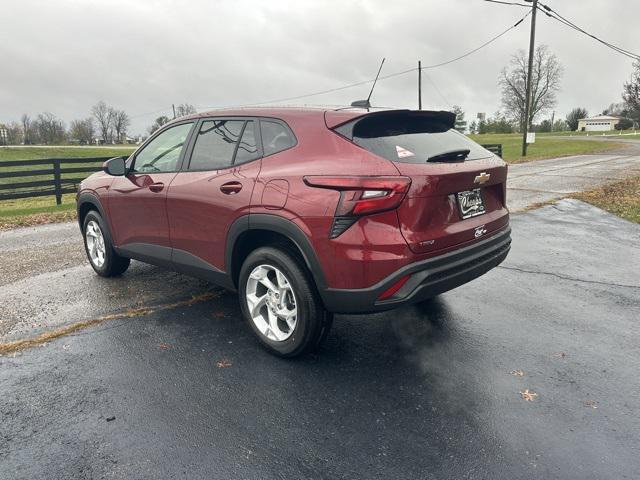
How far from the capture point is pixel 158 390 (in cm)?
300

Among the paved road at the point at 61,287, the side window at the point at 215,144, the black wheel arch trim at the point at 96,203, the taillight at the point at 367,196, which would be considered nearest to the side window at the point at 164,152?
the side window at the point at 215,144

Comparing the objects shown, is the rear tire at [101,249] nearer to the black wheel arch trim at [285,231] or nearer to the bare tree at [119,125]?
the black wheel arch trim at [285,231]

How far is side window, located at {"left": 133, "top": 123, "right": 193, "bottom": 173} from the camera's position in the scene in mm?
4195

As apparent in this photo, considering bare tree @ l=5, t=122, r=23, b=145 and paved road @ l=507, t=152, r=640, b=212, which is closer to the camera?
paved road @ l=507, t=152, r=640, b=212

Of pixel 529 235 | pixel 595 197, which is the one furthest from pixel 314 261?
pixel 595 197

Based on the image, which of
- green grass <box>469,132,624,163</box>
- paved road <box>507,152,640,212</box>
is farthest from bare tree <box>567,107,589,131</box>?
paved road <box>507,152,640,212</box>

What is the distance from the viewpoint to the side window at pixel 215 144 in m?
3.69

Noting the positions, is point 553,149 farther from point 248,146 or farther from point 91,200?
point 248,146

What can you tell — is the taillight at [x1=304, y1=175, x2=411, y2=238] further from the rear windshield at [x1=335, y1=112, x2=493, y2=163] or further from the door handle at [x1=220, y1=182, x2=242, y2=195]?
the door handle at [x1=220, y1=182, x2=242, y2=195]

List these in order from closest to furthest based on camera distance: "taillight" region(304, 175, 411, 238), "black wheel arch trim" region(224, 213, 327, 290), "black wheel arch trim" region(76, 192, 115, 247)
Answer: "taillight" region(304, 175, 411, 238), "black wheel arch trim" region(224, 213, 327, 290), "black wheel arch trim" region(76, 192, 115, 247)

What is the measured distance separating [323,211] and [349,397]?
116 cm

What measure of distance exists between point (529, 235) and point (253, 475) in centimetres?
620

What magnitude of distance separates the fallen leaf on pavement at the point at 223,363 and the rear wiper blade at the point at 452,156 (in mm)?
1972

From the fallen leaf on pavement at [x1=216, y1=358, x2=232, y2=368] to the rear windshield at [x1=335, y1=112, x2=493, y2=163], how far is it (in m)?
1.77
